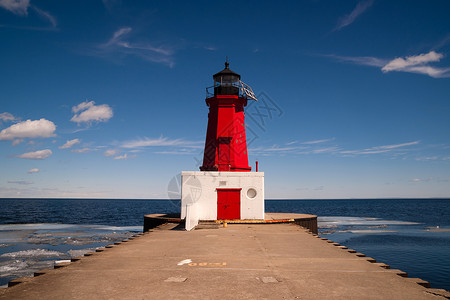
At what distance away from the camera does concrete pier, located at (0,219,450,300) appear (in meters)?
5.80

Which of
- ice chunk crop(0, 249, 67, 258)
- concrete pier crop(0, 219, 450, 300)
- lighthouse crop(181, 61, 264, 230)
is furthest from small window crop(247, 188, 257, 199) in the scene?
ice chunk crop(0, 249, 67, 258)

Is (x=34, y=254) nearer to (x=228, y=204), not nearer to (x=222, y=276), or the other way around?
(x=228, y=204)

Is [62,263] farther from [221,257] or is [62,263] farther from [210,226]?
[210,226]

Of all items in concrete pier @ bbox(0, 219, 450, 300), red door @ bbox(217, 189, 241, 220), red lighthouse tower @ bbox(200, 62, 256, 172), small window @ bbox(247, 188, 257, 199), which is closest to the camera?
concrete pier @ bbox(0, 219, 450, 300)

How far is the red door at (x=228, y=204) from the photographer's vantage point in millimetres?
19438

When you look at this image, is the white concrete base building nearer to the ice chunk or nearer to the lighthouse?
the lighthouse

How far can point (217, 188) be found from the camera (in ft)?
63.7

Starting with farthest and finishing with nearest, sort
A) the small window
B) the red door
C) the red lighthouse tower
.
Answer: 1. the red lighthouse tower
2. the small window
3. the red door

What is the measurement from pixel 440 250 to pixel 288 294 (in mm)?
26413

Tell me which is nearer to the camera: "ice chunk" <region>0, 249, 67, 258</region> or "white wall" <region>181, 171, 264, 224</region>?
"white wall" <region>181, 171, 264, 224</region>

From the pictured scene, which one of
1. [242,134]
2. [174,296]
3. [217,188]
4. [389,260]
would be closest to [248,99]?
[242,134]

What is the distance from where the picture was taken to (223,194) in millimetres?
19500

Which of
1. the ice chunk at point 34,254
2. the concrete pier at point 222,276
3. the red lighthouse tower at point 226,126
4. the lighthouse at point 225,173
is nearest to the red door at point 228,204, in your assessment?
the lighthouse at point 225,173

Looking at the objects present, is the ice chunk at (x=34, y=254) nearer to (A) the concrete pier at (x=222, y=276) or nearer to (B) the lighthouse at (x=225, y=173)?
(B) the lighthouse at (x=225, y=173)
